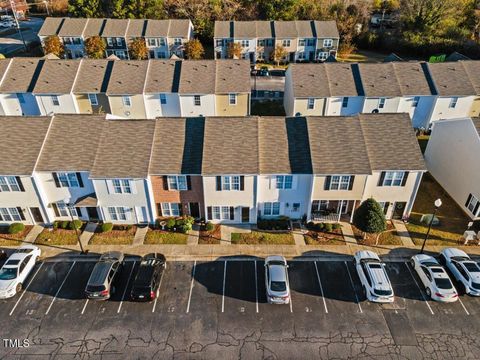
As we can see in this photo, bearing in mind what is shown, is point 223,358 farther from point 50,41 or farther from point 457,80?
point 50,41

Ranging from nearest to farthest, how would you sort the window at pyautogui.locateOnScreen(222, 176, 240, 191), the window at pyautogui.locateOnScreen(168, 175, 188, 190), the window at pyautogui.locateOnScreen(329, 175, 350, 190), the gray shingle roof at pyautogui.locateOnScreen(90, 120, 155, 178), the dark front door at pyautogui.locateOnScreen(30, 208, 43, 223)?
the gray shingle roof at pyautogui.locateOnScreen(90, 120, 155, 178), the window at pyautogui.locateOnScreen(329, 175, 350, 190), the window at pyautogui.locateOnScreen(222, 176, 240, 191), the window at pyautogui.locateOnScreen(168, 175, 188, 190), the dark front door at pyautogui.locateOnScreen(30, 208, 43, 223)

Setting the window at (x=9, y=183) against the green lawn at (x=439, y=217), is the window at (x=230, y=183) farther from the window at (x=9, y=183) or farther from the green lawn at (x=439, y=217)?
the window at (x=9, y=183)

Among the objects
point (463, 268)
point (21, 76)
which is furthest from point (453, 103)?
point (21, 76)

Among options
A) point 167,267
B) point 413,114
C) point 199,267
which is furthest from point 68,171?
point 413,114

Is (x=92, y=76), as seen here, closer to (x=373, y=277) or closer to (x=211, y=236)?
(x=211, y=236)

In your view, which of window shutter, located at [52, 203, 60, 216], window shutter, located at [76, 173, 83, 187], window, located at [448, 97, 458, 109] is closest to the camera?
window shutter, located at [76, 173, 83, 187]

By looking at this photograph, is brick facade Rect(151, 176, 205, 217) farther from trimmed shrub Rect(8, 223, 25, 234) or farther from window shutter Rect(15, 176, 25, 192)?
trimmed shrub Rect(8, 223, 25, 234)

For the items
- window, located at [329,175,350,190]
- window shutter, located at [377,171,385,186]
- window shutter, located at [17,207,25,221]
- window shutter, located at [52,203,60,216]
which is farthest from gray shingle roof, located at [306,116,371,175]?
window shutter, located at [17,207,25,221]

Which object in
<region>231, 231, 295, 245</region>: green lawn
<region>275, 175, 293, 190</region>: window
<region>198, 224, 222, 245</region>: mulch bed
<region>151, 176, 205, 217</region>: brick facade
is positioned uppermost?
<region>275, 175, 293, 190</region>: window

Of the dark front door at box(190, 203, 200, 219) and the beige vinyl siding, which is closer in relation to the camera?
the dark front door at box(190, 203, 200, 219)
